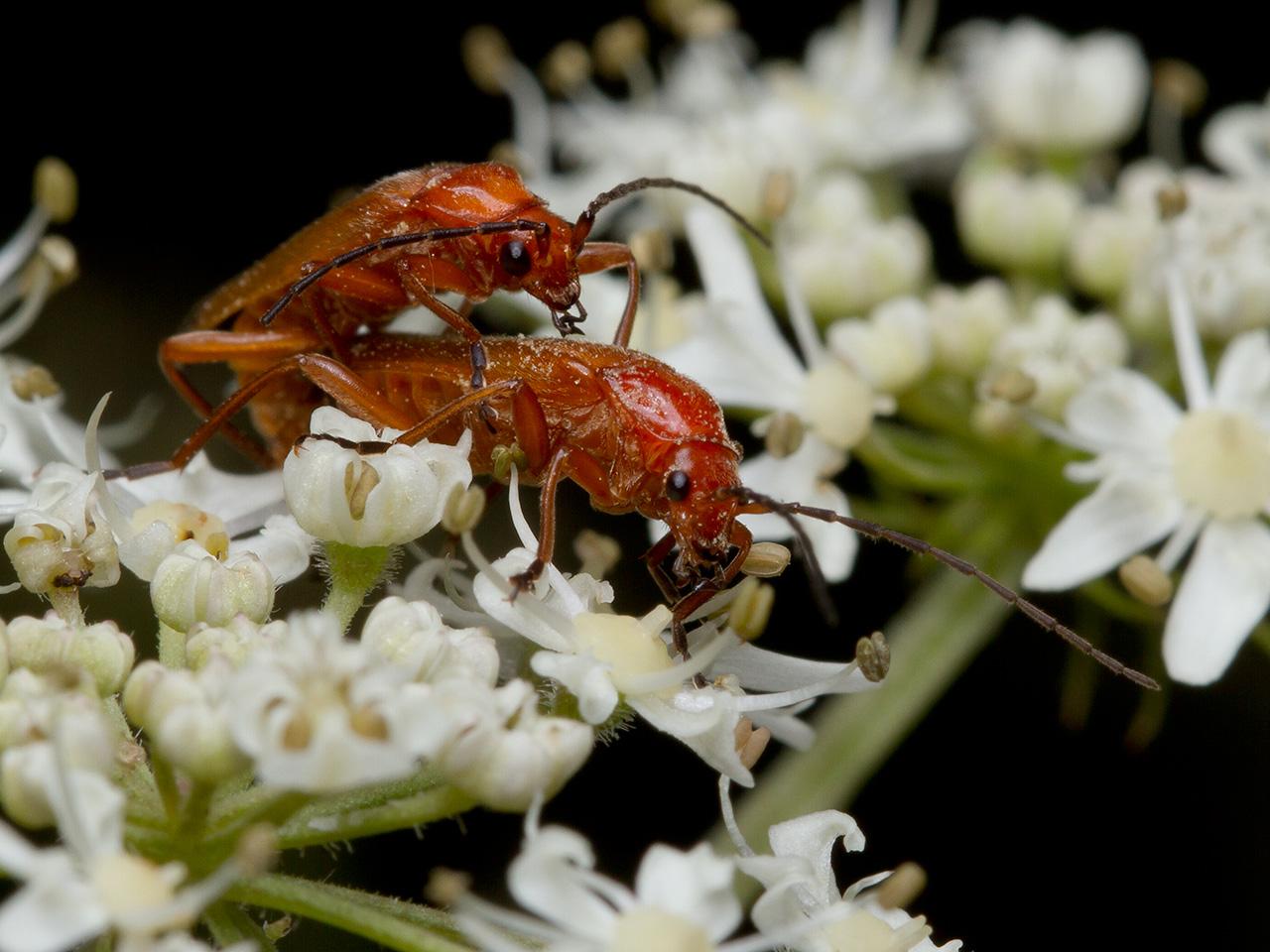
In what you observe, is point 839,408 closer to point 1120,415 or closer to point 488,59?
point 1120,415

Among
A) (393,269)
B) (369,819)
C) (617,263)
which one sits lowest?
(369,819)

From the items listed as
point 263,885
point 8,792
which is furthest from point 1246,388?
point 8,792

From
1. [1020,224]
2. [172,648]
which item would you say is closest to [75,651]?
[172,648]

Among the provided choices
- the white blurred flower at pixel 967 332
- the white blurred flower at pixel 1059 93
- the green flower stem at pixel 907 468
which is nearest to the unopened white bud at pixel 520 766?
the green flower stem at pixel 907 468

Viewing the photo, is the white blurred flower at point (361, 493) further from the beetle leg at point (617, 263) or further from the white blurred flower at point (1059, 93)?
the white blurred flower at point (1059, 93)

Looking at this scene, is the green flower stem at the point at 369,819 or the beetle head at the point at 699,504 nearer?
the green flower stem at the point at 369,819

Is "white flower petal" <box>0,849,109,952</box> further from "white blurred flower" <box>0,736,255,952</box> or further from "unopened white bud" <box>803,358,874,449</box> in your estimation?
"unopened white bud" <box>803,358,874,449</box>
